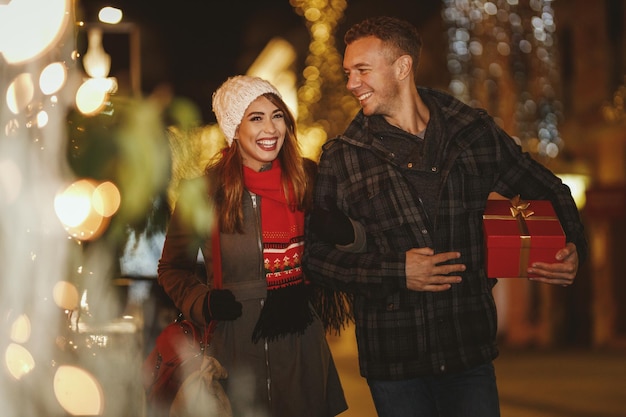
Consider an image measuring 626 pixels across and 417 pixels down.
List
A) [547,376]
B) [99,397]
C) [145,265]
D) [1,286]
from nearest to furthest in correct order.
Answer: [1,286], [99,397], [145,265], [547,376]

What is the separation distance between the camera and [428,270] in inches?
154

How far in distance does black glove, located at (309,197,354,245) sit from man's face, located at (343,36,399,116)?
1.60 ft

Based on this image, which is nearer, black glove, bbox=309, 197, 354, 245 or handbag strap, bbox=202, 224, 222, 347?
black glove, bbox=309, 197, 354, 245

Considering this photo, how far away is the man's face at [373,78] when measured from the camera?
4.30 m

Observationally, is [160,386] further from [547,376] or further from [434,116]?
[547,376]

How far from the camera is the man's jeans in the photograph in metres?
4.06

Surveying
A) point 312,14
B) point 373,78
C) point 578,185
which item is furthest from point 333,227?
point 578,185

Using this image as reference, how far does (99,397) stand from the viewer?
326cm

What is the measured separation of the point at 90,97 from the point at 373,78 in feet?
3.92

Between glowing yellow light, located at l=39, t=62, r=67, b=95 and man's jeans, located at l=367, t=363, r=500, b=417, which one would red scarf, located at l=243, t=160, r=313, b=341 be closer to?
man's jeans, located at l=367, t=363, r=500, b=417

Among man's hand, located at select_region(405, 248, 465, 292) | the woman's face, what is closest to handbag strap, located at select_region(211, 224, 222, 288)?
the woman's face

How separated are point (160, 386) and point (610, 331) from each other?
66.2 ft

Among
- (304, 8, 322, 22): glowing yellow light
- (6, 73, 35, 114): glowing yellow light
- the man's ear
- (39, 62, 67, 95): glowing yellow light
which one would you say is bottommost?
(6, 73, 35, 114): glowing yellow light

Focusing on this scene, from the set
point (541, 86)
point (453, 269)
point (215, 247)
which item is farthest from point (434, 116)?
point (541, 86)
